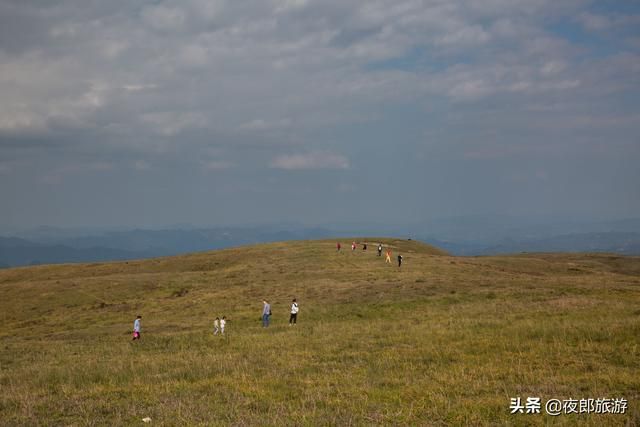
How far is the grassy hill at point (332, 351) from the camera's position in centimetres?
1494

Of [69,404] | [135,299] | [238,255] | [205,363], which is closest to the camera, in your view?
[69,404]

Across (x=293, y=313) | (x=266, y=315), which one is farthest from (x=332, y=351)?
Answer: (x=266, y=315)

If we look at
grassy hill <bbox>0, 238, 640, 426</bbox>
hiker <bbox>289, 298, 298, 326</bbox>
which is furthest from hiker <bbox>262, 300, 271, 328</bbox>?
hiker <bbox>289, 298, 298, 326</bbox>

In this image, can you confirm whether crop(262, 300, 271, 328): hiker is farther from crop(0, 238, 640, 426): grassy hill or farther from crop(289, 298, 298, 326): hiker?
crop(289, 298, 298, 326): hiker

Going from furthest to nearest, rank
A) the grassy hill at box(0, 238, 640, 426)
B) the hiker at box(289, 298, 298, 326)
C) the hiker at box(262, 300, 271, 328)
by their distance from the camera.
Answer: the hiker at box(289, 298, 298, 326) < the hiker at box(262, 300, 271, 328) < the grassy hill at box(0, 238, 640, 426)

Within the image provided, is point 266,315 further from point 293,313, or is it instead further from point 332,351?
point 332,351

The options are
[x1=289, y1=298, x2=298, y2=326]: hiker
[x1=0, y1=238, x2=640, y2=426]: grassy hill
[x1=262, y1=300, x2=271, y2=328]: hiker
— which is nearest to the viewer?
[x1=0, y1=238, x2=640, y2=426]: grassy hill

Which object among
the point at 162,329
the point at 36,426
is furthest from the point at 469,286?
the point at 36,426

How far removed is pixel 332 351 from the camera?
25.5 metres

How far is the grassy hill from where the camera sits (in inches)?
588

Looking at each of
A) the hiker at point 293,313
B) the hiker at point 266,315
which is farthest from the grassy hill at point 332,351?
the hiker at point 293,313

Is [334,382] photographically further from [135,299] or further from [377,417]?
[135,299]

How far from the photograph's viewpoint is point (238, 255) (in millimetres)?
91625

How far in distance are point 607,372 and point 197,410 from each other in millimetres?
14670
